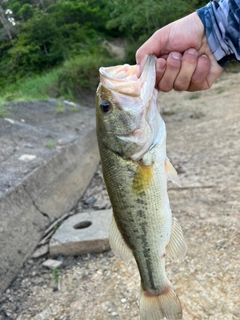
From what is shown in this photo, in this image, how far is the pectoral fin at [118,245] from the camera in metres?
2.20

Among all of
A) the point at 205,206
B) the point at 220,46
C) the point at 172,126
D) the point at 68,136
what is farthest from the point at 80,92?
the point at 220,46

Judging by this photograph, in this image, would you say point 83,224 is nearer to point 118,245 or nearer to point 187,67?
point 118,245

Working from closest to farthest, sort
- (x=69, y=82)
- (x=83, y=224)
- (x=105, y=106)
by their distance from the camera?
(x=105, y=106)
(x=83, y=224)
(x=69, y=82)

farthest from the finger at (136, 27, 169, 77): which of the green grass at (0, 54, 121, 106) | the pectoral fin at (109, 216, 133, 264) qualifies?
the green grass at (0, 54, 121, 106)

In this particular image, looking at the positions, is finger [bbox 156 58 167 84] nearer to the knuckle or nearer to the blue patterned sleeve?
the knuckle

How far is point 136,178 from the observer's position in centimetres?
202

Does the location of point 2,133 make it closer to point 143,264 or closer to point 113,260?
point 113,260

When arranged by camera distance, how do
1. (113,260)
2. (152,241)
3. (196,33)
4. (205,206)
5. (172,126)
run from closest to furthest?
(152,241), (196,33), (113,260), (205,206), (172,126)

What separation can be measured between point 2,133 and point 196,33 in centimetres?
417

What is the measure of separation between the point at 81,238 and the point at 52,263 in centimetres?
38

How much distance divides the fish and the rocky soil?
1220 mm

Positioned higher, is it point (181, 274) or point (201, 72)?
point (201, 72)

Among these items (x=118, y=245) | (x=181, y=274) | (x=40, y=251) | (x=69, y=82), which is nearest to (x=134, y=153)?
(x=118, y=245)

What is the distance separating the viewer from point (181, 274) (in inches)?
134
